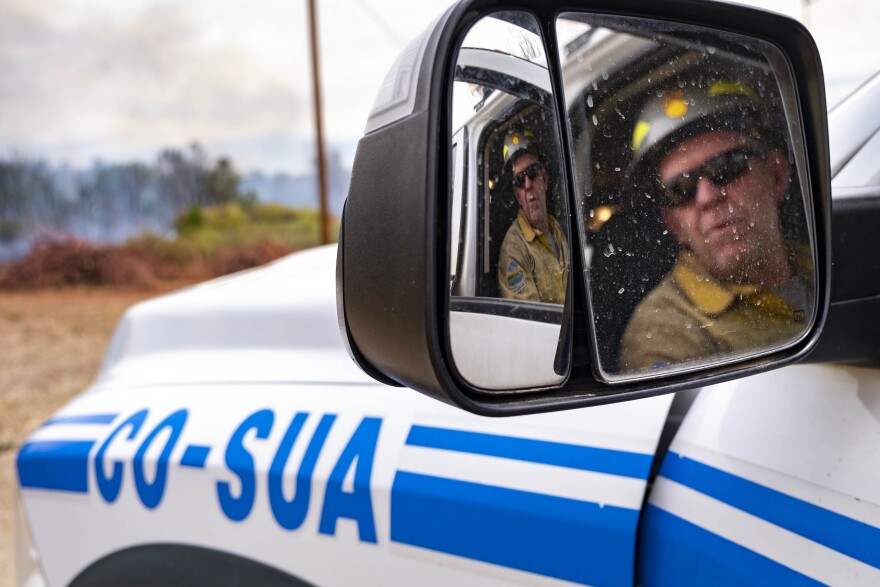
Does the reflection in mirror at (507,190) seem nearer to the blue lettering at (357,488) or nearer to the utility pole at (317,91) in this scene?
the blue lettering at (357,488)

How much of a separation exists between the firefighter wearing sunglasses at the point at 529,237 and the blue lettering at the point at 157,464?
38.7 inches

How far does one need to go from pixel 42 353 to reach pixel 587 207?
12.6m

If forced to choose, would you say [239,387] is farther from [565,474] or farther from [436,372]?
[436,372]

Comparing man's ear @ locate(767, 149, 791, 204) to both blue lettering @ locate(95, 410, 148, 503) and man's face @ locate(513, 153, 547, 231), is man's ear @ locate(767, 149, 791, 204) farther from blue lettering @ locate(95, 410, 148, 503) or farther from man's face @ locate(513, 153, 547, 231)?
blue lettering @ locate(95, 410, 148, 503)

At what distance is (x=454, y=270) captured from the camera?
0.67m

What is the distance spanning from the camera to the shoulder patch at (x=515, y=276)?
2.35 ft

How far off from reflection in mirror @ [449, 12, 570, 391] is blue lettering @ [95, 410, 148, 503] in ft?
3.48

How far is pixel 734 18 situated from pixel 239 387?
1.12 m

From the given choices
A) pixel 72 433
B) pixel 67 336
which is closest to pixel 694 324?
pixel 72 433

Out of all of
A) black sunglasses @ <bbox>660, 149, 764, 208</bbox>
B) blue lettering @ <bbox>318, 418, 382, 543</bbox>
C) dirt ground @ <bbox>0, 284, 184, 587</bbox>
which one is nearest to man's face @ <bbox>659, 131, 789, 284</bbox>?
black sunglasses @ <bbox>660, 149, 764, 208</bbox>

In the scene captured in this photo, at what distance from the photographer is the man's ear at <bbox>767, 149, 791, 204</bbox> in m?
0.82

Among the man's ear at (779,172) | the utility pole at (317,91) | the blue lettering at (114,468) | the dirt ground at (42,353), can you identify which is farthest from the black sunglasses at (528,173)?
the utility pole at (317,91)

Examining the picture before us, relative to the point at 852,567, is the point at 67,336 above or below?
below

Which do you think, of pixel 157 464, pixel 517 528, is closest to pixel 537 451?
pixel 517 528
